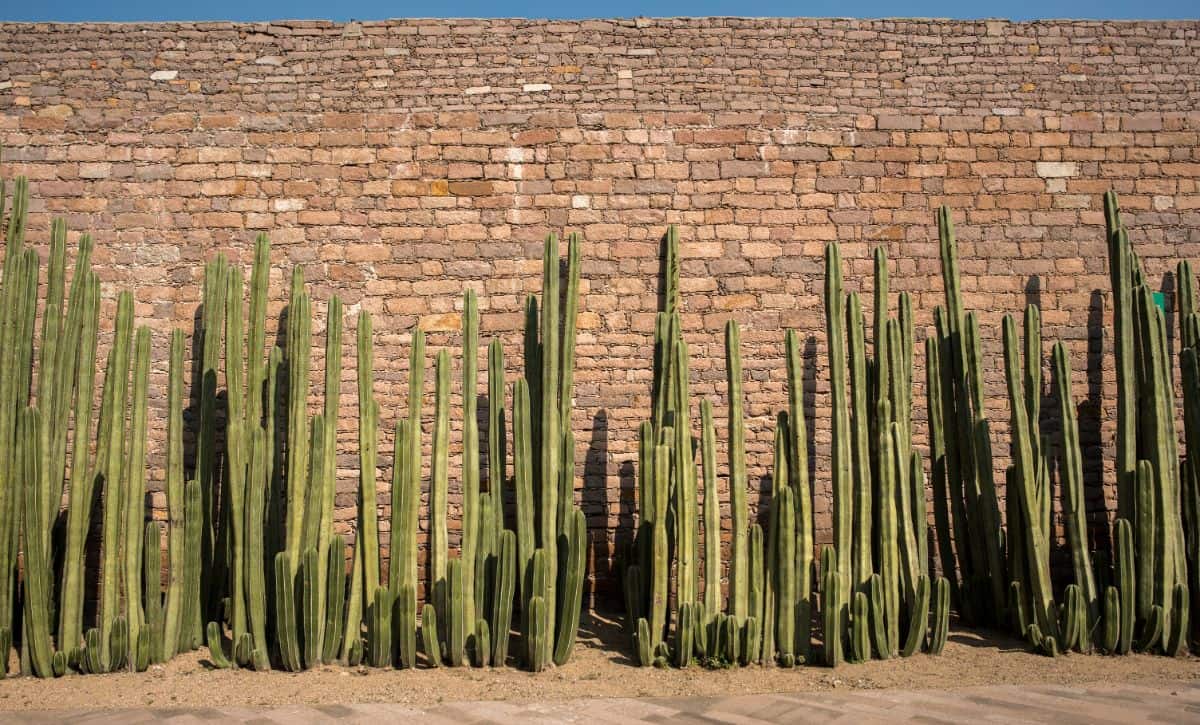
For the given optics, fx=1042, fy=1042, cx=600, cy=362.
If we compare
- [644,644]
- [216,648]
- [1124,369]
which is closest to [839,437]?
[644,644]

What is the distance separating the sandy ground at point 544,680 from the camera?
497 cm

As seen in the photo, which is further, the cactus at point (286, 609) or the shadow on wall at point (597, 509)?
the shadow on wall at point (597, 509)

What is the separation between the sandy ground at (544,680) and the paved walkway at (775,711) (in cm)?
15

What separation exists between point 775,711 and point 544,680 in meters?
1.23

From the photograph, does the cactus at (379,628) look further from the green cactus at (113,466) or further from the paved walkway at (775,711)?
the green cactus at (113,466)

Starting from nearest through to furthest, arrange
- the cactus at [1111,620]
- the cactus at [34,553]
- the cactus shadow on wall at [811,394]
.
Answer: the cactus at [34,553]
the cactus at [1111,620]
the cactus shadow on wall at [811,394]

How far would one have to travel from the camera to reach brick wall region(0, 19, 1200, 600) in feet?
22.3

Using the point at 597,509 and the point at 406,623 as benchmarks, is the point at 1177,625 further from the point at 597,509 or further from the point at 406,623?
the point at 406,623

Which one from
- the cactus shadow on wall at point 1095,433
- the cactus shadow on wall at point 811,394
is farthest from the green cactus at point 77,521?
the cactus shadow on wall at point 1095,433

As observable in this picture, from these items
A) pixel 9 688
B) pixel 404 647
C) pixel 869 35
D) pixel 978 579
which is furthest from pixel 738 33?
pixel 9 688

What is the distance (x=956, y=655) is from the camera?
5.69 m

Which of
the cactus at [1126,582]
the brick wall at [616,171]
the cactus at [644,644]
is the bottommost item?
the cactus at [644,644]

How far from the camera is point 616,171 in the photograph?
22.8ft

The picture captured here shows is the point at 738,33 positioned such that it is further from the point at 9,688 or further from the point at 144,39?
the point at 9,688
